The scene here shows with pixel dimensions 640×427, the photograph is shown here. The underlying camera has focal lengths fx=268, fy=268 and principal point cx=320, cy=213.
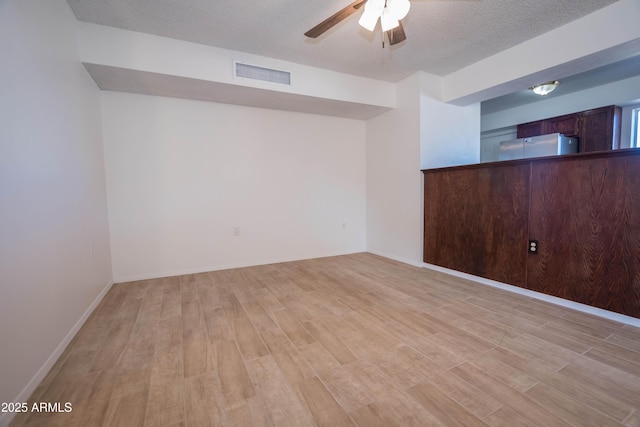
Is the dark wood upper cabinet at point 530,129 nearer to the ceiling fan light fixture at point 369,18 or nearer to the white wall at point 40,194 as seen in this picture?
the ceiling fan light fixture at point 369,18

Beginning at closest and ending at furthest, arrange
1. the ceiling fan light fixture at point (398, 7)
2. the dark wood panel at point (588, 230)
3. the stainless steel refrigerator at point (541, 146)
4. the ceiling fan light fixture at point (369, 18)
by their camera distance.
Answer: the ceiling fan light fixture at point (398, 7)
the ceiling fan light fixture at point (369, 18)
the dark wood panel at point (588, 230)
the stainless steel refrigerator at point (541, 146)

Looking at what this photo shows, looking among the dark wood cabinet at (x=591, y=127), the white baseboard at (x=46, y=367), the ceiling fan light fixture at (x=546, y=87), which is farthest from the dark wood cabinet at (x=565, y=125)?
the white baseboard at (x=46, y=367)

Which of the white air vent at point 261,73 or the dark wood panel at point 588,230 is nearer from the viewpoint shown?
the dark wood panel at point 588,230

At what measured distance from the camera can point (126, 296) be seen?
268 centimetres

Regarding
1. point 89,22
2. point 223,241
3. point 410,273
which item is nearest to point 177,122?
point 89,22

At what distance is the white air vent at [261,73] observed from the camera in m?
2.91

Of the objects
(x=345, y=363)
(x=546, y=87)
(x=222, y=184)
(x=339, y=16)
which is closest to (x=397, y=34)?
(x=339, y=16)

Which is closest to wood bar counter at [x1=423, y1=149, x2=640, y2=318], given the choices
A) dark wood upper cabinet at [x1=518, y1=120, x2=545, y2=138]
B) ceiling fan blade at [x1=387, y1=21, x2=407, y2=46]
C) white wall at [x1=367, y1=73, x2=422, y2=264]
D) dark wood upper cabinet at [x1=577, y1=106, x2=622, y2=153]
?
white wall at [x1=367, y1=73, x2=422, y2=264]

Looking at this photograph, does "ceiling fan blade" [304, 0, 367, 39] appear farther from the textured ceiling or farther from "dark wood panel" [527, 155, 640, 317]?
"dark wood panel" [527, 155, 640, 317]

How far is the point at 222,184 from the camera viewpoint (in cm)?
356

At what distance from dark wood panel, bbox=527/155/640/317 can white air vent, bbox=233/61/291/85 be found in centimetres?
273

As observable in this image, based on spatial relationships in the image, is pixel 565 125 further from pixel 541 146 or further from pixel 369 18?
pixel 369 18

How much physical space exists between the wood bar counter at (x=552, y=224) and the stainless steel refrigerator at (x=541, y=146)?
219 centimetres

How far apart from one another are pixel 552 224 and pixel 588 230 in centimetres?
24
